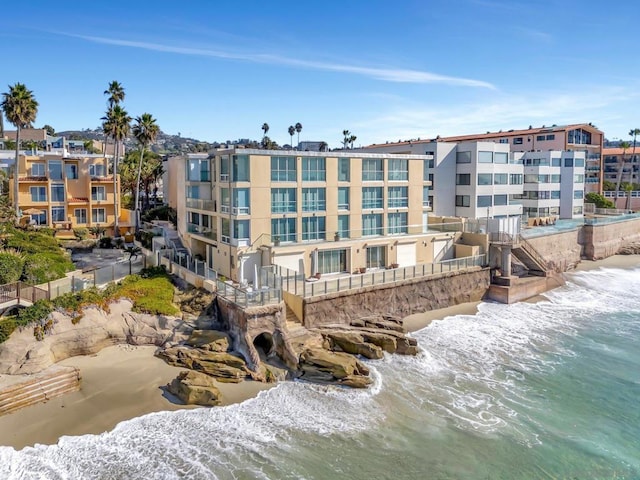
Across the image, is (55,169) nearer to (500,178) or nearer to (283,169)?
(283,169)

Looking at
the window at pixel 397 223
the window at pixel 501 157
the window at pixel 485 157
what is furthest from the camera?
the window at pixel 501 157

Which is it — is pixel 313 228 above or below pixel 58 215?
below

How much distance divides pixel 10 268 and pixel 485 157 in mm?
47093

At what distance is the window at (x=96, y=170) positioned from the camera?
54263 mm

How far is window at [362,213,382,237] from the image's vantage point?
4006 cm

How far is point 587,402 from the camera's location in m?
24.3

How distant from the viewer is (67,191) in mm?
51875

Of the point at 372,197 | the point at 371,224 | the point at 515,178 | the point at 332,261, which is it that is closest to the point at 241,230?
the point at 332,261

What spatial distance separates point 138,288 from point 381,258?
1884cm

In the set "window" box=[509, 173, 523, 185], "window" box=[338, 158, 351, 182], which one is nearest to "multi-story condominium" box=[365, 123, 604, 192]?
"window" box=[509, 173, 523, 185]

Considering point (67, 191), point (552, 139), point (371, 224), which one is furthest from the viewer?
point (552, 139)

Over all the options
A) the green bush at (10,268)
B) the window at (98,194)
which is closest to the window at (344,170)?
the green bush at (10,268)

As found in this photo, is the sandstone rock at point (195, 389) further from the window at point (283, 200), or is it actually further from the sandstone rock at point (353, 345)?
the window at point (283, 200)

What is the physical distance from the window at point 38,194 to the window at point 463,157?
4423cm
